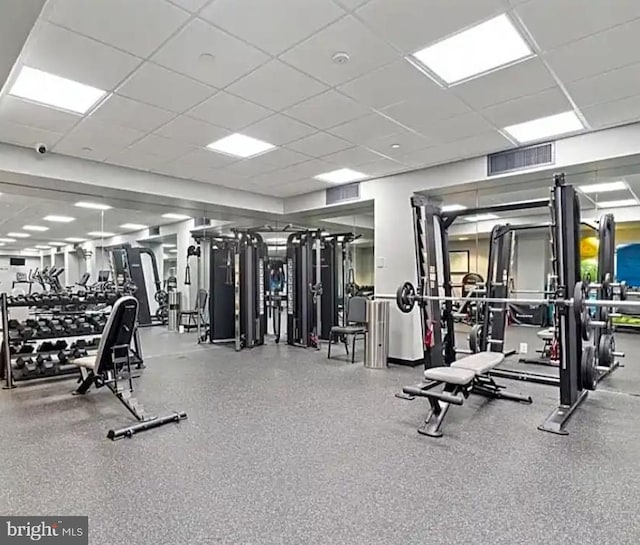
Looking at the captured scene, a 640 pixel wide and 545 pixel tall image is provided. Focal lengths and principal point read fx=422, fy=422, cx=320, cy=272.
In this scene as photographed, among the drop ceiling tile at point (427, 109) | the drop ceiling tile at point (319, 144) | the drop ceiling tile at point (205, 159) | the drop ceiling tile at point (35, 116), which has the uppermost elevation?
the drop ceiling tile at point (427, 109)

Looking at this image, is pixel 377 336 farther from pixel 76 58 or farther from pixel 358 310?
pixel 76 58

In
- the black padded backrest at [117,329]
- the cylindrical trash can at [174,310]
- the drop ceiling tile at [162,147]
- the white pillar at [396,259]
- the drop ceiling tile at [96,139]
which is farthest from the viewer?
the cylindrical trash can at [174,310]

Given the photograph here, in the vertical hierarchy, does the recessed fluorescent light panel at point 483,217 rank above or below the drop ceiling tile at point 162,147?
below

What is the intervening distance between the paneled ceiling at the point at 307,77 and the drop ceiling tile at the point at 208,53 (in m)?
0.01

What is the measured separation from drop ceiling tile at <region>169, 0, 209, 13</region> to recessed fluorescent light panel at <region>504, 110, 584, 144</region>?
3.27 meters

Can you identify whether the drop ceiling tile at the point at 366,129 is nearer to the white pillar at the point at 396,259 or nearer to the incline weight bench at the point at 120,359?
the white pillar at the point at 396,259

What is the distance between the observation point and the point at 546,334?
5695 mm

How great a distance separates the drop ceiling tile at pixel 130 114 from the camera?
367 cm

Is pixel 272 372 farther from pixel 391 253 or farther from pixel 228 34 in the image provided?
pixel 228 34

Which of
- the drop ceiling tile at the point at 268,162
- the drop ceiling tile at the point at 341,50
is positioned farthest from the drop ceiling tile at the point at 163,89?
the drop ceiling tile at the point at 268,162

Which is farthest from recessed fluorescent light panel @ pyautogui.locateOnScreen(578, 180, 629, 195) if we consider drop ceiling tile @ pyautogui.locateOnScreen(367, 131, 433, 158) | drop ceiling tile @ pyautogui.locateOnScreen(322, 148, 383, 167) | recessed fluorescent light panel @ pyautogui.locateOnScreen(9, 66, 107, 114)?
recessed fluorescent light panel @ pyautogui.locateOnScreen(9, 66, 107, 114)

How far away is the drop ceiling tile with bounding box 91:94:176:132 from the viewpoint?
12.0 ft

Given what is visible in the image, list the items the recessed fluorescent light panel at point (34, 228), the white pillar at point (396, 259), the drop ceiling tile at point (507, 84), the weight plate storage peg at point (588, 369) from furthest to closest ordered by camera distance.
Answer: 1. the recessed fluorescent light panel at point (34, 228)
2. the white pillar at point (396, 259)
3. the weight plate storage peg at point (588, 369)
4. the drop ceiling tile at point (507, 84)

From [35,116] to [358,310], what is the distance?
476cm
